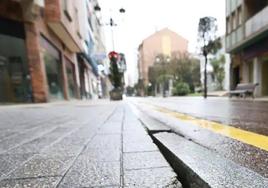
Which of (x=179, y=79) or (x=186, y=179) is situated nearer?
(x=186, y=179)

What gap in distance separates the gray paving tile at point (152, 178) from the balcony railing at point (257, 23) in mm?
16181

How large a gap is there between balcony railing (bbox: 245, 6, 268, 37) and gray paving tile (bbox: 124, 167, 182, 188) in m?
16.2

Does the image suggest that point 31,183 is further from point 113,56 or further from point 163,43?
point 163,43

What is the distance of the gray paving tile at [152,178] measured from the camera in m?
→ 1.30

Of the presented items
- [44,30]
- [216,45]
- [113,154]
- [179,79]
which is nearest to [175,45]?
[179,79]

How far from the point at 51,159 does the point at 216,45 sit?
2297 centimetres

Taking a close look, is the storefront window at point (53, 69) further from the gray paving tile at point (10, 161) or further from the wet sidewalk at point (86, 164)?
the gray paving tile at point (10, 161)

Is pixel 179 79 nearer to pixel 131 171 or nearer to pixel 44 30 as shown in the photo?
pixel 44 30

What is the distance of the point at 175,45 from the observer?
8919 centimetres

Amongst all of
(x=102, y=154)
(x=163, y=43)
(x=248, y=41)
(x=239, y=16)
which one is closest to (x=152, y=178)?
(x=102, y=154)

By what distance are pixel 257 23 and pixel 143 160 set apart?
57.5 ft

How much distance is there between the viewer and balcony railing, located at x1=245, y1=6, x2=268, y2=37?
15822mm

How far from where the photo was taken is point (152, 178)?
1.38 m

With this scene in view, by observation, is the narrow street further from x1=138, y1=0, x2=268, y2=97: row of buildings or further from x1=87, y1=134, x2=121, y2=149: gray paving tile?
x1=138, y1=0, x2=268, y2=97: row of buildings
